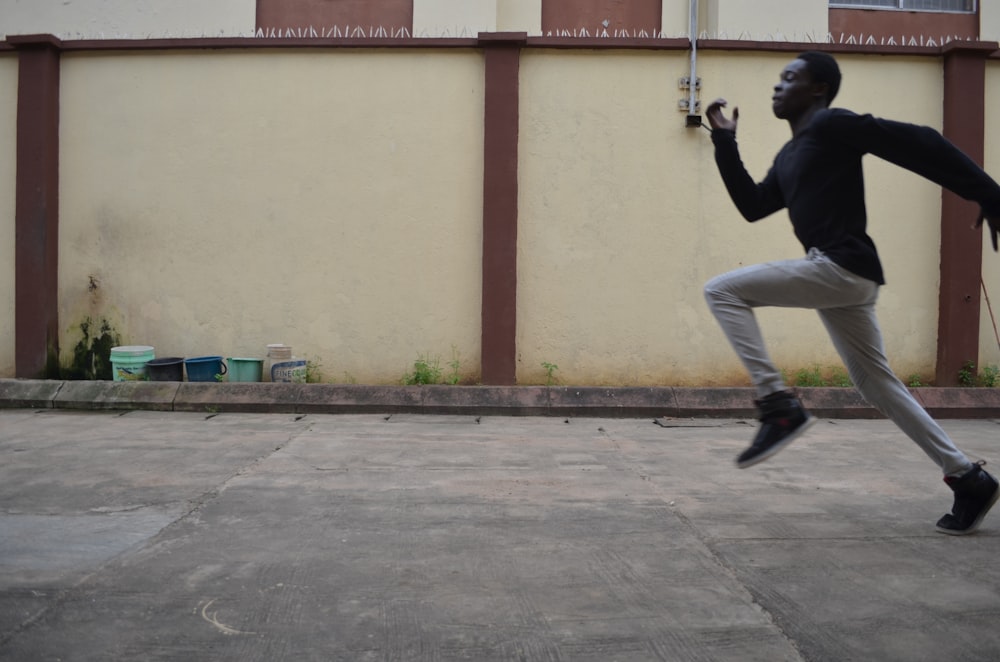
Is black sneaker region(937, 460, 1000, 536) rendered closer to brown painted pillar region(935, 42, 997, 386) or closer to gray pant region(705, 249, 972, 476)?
gray pant region(705, 249, 972, 476)

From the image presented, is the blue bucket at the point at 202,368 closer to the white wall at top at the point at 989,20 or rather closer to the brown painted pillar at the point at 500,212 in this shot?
the brown painted pillar at the point at 500,212

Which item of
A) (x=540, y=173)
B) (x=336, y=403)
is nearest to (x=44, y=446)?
(x=336, y=403)

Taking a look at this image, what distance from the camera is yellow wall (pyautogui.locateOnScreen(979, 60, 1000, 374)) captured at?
7.20 metres

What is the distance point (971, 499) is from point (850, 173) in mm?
1338

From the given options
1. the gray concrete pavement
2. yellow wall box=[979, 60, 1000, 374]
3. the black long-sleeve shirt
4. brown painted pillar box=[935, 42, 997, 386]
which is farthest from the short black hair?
yellow wall box=[979, 60, 1000, 374]

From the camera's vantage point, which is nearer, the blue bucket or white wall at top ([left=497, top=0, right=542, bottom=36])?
the blue bucket

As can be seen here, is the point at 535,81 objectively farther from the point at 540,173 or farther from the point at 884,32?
the point at 884,32

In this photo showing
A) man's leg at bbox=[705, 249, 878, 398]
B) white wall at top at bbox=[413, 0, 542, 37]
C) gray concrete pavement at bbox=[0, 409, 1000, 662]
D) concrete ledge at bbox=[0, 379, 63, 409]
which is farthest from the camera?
white wall at top at bbox=[413, 0, 542, 37]

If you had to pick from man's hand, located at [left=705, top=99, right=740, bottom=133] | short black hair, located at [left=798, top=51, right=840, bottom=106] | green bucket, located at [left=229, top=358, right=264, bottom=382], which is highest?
short black hair, located at [left=798, top=51, right=840, bottom=106]

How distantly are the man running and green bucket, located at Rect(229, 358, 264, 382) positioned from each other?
5.08 metres

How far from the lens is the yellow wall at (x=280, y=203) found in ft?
23.8

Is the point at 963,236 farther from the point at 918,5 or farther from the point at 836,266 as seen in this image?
the point at 836,266

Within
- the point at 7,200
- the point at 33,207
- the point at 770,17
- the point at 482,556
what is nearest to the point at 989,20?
the point at 770,17

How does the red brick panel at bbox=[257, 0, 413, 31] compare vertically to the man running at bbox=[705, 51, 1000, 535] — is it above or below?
above
